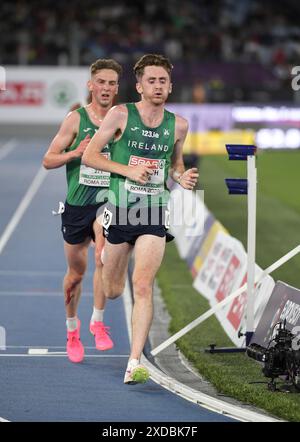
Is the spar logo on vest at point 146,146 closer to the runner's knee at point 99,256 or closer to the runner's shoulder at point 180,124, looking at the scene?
the runner's shoulder at point 180,124

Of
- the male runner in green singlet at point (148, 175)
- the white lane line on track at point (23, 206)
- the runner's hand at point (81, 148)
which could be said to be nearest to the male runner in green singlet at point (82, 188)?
the runner's hand at point (81, 148)

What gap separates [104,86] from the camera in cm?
1001

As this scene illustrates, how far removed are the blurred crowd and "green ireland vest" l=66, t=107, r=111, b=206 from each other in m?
29.4

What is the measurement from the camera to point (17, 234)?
19000 mm

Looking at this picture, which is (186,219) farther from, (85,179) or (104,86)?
(104,86)

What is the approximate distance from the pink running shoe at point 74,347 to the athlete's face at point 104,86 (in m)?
1.85

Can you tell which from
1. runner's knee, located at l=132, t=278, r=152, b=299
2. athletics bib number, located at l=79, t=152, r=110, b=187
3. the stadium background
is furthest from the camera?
the stadium background

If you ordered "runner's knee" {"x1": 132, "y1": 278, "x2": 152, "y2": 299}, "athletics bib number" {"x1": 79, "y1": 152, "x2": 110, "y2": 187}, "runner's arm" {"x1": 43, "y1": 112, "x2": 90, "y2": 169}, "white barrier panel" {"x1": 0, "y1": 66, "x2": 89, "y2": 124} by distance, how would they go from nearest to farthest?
"runner's knee" {"x1": 132, "y1": 278, "x2": 152, "y2": 299}
"runner's arm" {"x1": 43, "y1": 112, "x2": 90, "y2": 169}
"athletics bib number" {"x1": 79, "y1": 152, "x2": 110, "y2": 187}
"white barrier panel" {"x1": 0, "y1": 66, "x2": 89, "y2": 124}

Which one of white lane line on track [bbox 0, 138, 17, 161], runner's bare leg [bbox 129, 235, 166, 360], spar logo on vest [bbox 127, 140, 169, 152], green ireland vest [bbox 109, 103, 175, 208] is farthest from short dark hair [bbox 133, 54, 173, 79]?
white lane line on track [bbox 0, 138, 17, 161]

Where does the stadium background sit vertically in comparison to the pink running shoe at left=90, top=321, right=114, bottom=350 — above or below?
above

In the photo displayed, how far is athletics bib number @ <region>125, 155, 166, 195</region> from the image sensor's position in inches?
355

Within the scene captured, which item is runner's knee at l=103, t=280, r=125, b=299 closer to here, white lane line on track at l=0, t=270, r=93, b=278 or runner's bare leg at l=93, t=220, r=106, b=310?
runner's bare leg at l=93, t=220, r=106, b=310

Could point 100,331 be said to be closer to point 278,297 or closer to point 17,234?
point 278,297

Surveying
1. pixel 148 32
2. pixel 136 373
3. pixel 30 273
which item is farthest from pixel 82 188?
pixel 148 32
